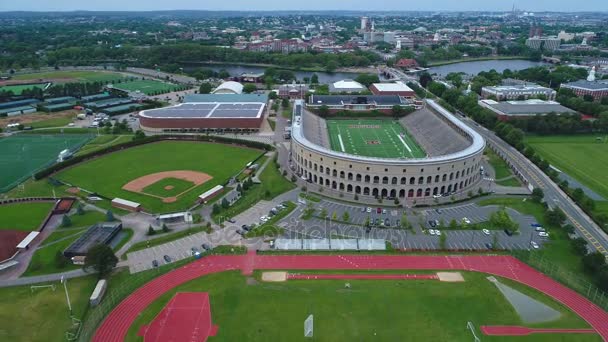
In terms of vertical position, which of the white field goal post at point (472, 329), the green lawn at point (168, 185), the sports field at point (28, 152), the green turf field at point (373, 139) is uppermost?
the sports field at point (28, 152)

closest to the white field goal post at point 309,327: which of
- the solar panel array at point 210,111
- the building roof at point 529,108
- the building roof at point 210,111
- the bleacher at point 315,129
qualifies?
the bleacher at point 315,129

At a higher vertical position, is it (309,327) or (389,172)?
(389,172)

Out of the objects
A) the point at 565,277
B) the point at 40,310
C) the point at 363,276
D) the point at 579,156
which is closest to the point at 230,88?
the point at 579,156

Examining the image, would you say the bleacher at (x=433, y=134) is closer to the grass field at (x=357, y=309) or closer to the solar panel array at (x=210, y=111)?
the grass field at (x=357, y=309)

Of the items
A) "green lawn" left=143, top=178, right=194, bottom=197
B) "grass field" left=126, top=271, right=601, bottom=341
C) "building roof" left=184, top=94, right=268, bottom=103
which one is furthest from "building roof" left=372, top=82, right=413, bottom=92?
"grass field" left=126, top=271, right=601, bottom=341

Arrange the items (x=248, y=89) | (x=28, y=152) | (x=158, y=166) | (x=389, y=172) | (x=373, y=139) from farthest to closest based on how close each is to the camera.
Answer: (x=248, y=89)
(x=373, y=139)
(x=28, y=152)
(x=158, y=166)
(x=389, y=172)

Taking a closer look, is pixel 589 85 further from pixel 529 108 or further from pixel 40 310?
pixel 40 310
